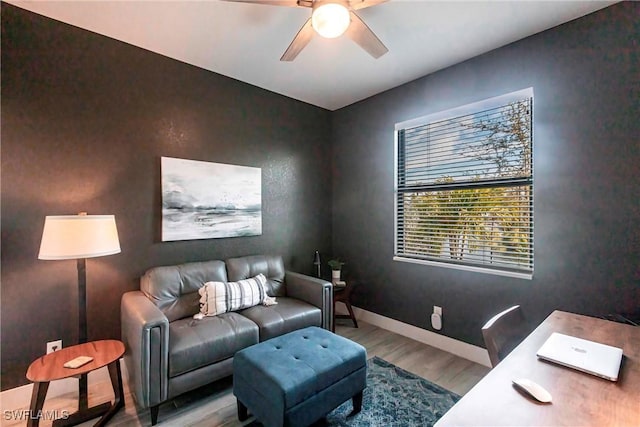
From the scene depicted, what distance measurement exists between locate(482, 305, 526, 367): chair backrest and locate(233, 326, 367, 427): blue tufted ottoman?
84 cm

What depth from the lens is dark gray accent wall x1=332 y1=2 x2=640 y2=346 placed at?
A: 6.24 ft

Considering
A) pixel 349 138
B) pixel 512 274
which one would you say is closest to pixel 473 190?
pixel 512 274

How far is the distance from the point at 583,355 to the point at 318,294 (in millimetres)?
1916

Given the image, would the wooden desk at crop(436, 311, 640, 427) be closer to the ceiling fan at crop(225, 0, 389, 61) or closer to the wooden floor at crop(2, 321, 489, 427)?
the wooden floor at crop(2, 321, 489, 427)

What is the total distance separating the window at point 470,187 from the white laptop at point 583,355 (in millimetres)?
1173

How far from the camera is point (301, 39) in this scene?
6.15 feet

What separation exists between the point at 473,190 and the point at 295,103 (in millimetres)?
2280

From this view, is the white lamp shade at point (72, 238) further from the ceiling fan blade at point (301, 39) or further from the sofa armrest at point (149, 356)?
the ceiling fan blade at point (301, 39)

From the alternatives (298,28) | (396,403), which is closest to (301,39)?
(298,28)

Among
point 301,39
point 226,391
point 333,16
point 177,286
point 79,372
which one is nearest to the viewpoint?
point 333,16

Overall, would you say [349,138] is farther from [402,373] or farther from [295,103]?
[402,373]

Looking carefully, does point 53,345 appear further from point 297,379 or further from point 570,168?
point 570,168

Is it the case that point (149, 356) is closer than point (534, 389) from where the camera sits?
No

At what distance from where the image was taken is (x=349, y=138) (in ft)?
12.4
